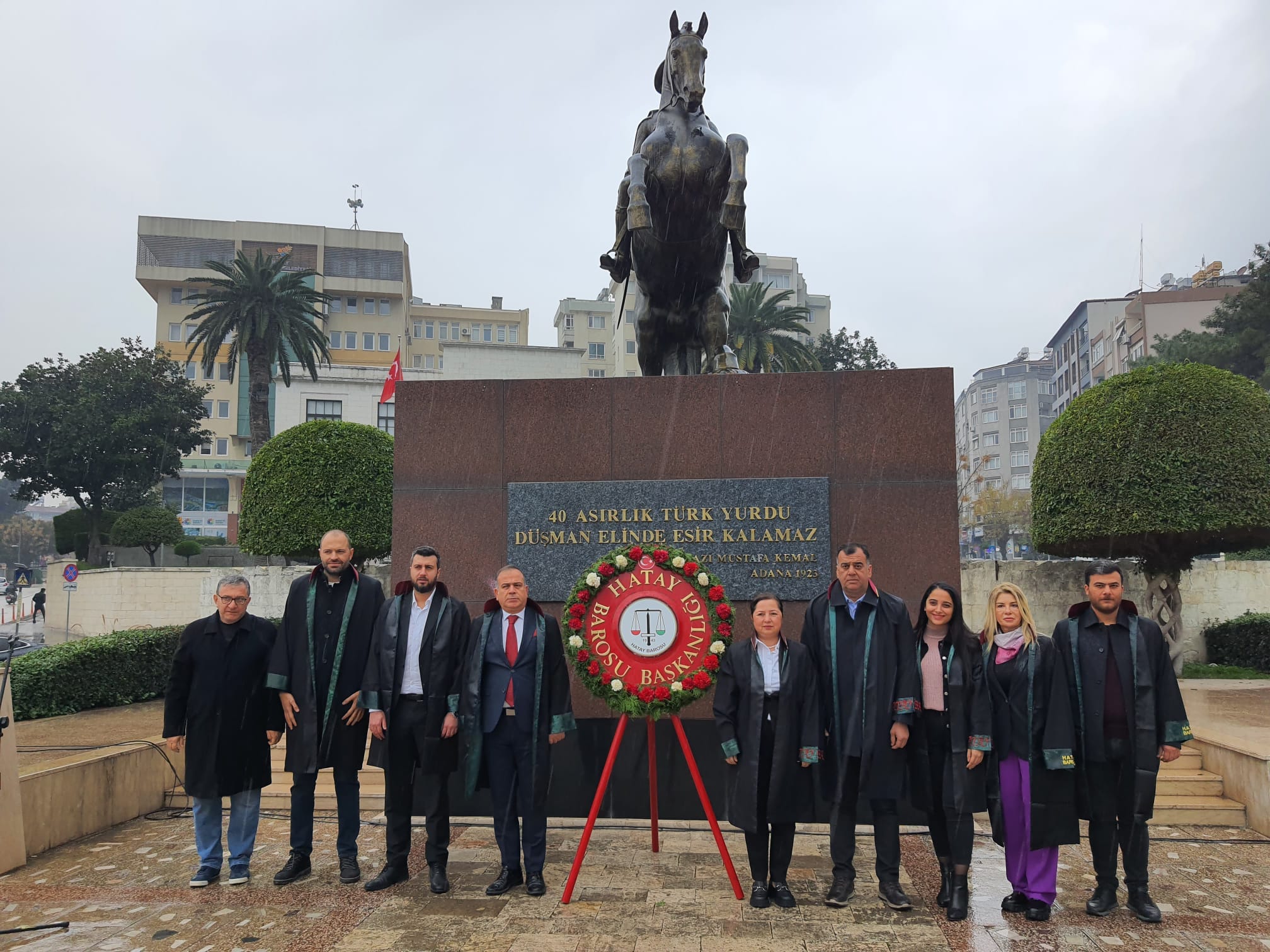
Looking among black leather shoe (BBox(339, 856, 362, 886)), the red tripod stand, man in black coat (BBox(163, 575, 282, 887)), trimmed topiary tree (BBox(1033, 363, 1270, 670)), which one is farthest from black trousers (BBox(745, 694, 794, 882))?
trimmed topiary tree (BBox(1033, 363, 1270, 670))

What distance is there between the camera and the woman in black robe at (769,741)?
4664 millimetres

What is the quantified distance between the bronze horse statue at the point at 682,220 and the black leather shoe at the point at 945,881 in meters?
4.28

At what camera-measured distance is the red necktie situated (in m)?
5.05

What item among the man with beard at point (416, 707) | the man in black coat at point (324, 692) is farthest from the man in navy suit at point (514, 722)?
the man in black coat at point (324, 692)

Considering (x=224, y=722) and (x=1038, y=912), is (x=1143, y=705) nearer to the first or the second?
(x=1038, y=912)

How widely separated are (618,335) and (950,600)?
61.1 meters

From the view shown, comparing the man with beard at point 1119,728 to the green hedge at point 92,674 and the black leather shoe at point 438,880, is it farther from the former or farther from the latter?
the green hedge at point 92,674

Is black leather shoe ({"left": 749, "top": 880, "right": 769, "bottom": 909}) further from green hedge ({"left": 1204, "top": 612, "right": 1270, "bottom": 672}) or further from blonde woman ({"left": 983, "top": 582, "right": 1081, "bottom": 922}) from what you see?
green hedge ({"left": 1204, "top": 612, "right": 1270, "bottom": 672})

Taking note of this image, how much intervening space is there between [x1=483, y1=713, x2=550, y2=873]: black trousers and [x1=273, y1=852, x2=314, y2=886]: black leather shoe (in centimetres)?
113

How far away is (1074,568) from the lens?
1747 centimetres

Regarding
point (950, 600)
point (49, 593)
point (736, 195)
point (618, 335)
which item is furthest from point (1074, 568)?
point (618, 335)

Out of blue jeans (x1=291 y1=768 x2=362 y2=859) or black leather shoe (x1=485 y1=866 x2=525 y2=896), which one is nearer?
black leather shoe (x1=485 y1=866 x2=525 y2=896)

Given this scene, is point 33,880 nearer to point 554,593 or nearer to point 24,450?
point 554,593

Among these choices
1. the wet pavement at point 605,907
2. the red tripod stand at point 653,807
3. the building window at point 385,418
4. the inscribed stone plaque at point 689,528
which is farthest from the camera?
the building window at point 385,418
